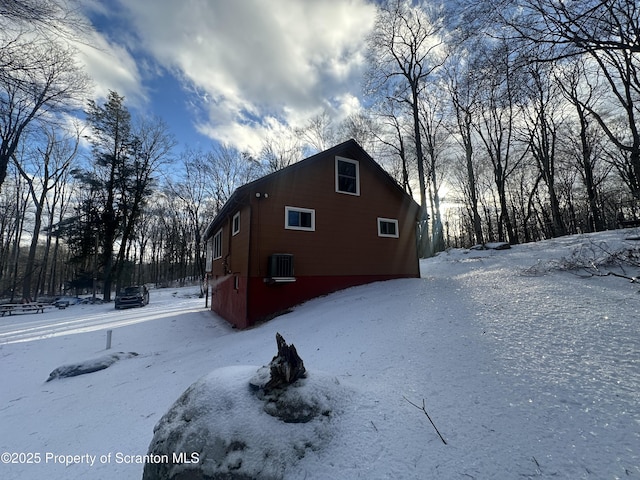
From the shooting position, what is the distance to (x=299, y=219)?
370 inches

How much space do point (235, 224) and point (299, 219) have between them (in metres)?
2.92

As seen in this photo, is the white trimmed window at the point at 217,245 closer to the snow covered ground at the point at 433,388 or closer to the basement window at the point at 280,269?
the basement window at the point at 280,269

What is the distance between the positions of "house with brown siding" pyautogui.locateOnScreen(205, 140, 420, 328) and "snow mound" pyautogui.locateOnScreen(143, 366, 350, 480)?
6023 millimetres

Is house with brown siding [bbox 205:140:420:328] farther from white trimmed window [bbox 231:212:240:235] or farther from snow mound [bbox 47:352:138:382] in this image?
snow mound [bbox 47:352:138:382]

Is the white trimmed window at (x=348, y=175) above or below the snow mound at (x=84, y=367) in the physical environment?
above

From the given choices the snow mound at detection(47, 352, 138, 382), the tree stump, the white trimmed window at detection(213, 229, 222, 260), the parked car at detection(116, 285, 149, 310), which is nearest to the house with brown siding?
the white trimmed window at detection(213, 229, 222, 260)

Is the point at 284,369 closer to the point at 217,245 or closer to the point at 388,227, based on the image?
the point at 388,227

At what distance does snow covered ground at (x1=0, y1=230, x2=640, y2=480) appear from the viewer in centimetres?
189

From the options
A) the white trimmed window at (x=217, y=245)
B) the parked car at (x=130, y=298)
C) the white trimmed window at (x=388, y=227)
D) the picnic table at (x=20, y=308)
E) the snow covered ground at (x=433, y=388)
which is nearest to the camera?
the snow covered ground at (x=433, y=388)

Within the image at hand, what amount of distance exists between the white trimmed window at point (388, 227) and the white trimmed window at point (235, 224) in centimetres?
563

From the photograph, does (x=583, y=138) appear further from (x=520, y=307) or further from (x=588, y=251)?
(x=520, y=307)

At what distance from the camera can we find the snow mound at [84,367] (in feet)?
19.8

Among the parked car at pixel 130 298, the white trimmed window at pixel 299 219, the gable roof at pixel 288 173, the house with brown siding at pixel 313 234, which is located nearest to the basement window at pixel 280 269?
the house with brown siding at pixel 313 234

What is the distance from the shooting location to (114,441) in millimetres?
3340
